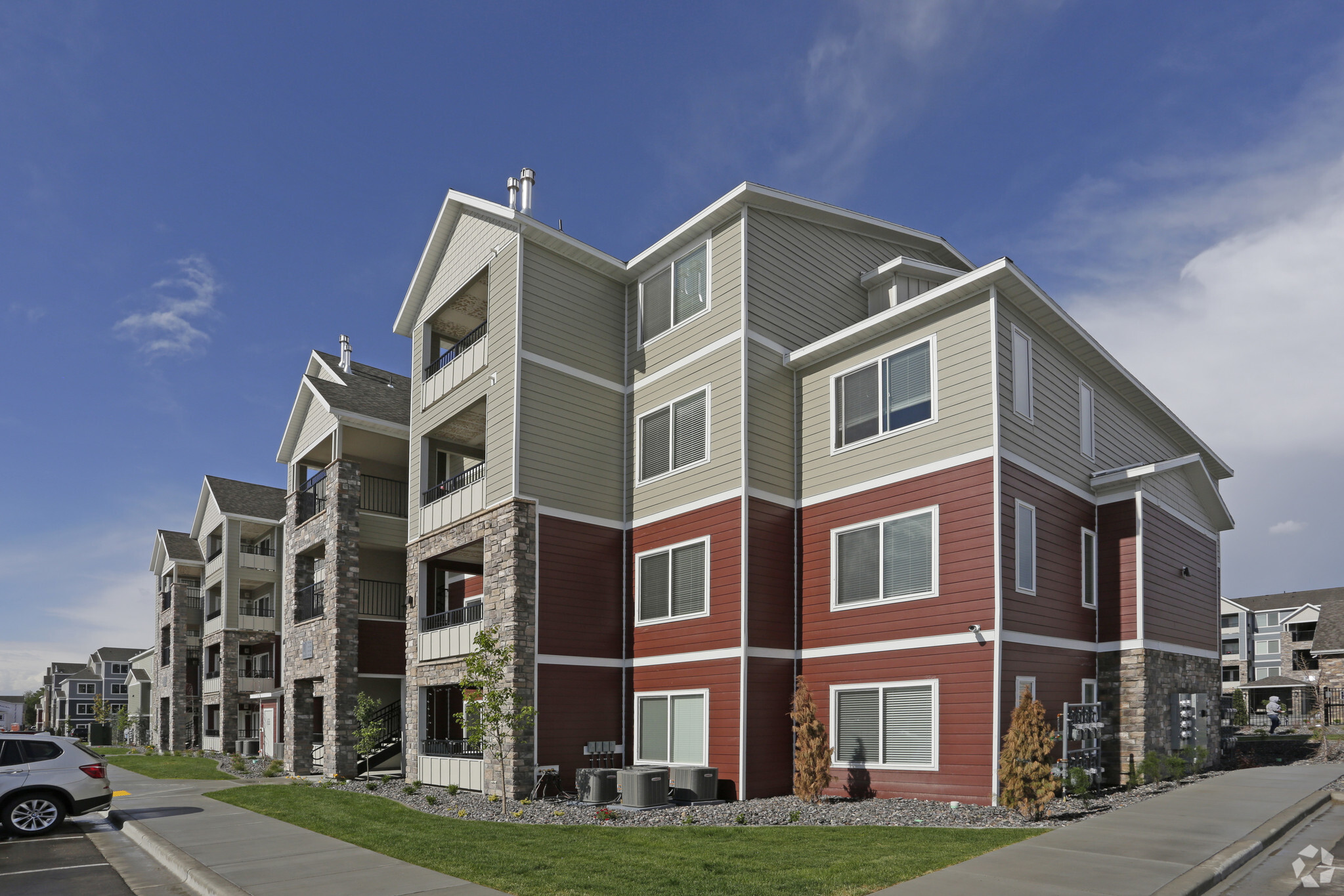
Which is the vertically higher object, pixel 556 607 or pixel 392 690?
pixel 556 607

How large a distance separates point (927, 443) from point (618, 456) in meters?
7.53

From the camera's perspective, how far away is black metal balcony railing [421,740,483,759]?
21.3m

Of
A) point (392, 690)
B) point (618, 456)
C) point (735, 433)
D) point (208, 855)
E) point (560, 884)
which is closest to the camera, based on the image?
point (560, 884)

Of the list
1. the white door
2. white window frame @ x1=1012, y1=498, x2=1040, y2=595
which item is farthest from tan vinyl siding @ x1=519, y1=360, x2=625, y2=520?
the white door

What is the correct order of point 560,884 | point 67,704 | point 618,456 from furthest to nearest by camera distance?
point 67,704 < point 618,456 < point 560,884

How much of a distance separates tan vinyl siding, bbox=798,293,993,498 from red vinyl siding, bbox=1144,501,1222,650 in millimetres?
5205

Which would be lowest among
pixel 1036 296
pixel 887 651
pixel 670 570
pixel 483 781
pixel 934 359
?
pixel 483 781

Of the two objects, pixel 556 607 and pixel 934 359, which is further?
pixel 556 607

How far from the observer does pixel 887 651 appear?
17.2 m

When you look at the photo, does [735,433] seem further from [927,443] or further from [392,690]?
[392,690]

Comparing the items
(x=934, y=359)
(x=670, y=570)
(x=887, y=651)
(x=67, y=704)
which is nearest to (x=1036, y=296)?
(x=934, y=359)

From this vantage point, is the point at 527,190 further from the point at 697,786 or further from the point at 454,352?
the point at 697,786

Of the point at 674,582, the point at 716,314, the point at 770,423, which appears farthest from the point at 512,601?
the point at 716,314

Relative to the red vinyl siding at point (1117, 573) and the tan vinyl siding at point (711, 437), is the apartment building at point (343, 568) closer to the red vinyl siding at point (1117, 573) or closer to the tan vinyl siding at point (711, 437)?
the tan vinyl siding at point (711, 437)
